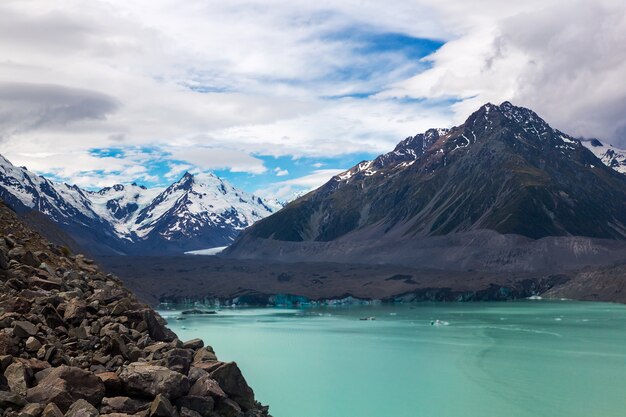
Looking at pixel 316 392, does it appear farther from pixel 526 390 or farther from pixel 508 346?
pixel 508 346

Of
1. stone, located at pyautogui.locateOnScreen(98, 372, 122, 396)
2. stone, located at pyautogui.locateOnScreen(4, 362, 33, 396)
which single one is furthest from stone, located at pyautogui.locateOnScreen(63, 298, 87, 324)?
stone, located at pyautogui.locateOnScreen(4, 362, 33, 396)

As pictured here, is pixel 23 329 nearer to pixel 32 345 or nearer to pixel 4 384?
pixel 32 345

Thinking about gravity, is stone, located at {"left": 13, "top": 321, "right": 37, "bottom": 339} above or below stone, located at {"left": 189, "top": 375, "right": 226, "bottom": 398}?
above

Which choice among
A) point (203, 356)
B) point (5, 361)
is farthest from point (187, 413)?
point (5, 361)

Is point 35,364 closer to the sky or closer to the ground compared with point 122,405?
closer to the sky

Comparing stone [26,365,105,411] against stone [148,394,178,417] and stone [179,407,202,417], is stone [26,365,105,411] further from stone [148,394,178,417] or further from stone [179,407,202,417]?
stone [179,407,202,417]
